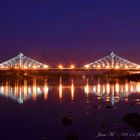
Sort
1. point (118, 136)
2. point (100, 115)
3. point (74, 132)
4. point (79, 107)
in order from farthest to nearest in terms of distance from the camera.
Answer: point (79, 107)
point (100, 115)
point (74, 132)
point (118, 136)

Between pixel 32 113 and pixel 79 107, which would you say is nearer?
pixel 32 113

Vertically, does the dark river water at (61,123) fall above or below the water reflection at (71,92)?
below

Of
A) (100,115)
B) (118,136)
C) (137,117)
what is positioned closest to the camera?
(118,136)

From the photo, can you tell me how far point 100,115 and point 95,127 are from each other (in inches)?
124

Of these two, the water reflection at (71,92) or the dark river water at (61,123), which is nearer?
the dark river water at (61,123)

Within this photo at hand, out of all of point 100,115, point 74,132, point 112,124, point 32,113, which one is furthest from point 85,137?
point 32,113

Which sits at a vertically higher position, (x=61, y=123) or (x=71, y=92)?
(x=71, y=92)

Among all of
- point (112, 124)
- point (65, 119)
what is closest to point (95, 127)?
point (112, 124)

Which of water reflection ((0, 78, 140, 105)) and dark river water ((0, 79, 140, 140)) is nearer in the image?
dark river water ((0, 79, 140, 140))

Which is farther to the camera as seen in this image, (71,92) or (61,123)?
(71,92)

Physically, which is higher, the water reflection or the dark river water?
the water reflection

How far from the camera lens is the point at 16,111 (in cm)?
2150

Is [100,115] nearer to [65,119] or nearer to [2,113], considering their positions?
[65,119]

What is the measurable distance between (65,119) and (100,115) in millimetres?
2282
